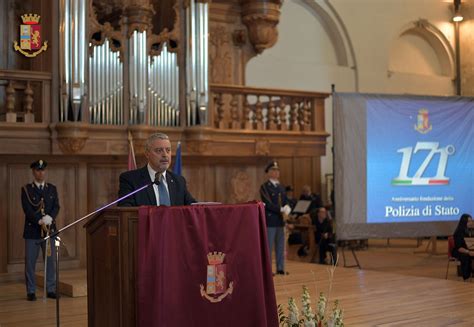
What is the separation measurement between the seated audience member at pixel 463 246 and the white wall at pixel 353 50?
24.0 ft

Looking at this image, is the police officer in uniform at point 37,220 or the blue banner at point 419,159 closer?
the police officer in uniform at point 37,220

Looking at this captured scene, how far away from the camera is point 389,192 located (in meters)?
11.5

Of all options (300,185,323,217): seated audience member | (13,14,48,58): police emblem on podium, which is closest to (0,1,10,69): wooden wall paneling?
(13,14,48,58): police emblem on podium

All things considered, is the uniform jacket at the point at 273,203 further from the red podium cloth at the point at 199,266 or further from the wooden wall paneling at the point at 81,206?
the red podium cloth at the point at 199,266

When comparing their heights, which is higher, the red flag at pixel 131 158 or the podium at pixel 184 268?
the red flag at pixel 131 158

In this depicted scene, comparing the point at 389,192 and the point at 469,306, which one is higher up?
the point at 389,192

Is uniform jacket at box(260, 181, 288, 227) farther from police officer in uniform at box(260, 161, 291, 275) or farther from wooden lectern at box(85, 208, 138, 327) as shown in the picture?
wooden lectern at box(85, 208, 138, 327)

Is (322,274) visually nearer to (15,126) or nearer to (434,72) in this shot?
(15,126)

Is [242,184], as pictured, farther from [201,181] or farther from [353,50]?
[353,50]

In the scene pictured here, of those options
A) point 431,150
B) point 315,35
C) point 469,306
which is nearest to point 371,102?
point 431,150

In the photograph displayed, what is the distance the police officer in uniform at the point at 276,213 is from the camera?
35.3ft

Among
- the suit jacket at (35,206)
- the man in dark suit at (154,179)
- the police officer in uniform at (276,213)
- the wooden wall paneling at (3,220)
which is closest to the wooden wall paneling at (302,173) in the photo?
the police officer in uniform at (276,213)

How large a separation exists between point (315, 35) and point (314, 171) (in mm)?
3553

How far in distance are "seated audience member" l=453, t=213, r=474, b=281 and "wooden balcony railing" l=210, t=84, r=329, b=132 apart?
2.88 metres
